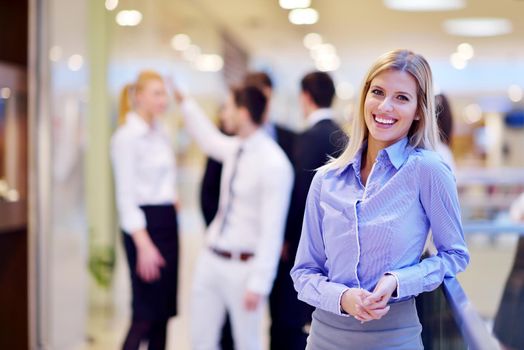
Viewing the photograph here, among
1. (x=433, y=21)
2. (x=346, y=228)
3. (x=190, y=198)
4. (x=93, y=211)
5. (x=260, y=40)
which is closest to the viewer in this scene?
(x=346, y=228)

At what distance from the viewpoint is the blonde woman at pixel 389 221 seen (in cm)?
198

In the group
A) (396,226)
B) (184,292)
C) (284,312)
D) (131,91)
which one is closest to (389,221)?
(396,226)

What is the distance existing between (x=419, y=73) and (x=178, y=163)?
3.88 metres

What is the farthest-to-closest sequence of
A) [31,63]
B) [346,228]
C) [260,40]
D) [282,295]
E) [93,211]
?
1. [260,40]
2. [93,211]
3. [31,63]
4. [282,295]
5. [346,228]

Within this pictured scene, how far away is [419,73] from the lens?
6.66ft

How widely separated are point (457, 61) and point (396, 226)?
614 cm

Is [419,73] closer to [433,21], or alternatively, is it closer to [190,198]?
[190,198]

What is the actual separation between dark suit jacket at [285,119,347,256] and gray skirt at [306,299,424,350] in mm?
1438

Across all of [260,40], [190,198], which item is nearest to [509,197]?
[260,40]

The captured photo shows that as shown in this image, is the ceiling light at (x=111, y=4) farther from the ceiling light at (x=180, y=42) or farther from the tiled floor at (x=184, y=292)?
the tiled floor at (x=184, y=292)

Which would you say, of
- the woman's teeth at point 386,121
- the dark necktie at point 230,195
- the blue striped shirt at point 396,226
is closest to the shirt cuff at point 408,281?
the blue striped shirt at point 396,226

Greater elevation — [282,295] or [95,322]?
[282,295]

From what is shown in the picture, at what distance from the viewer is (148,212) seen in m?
4.13

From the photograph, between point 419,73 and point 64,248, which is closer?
point 419,73
